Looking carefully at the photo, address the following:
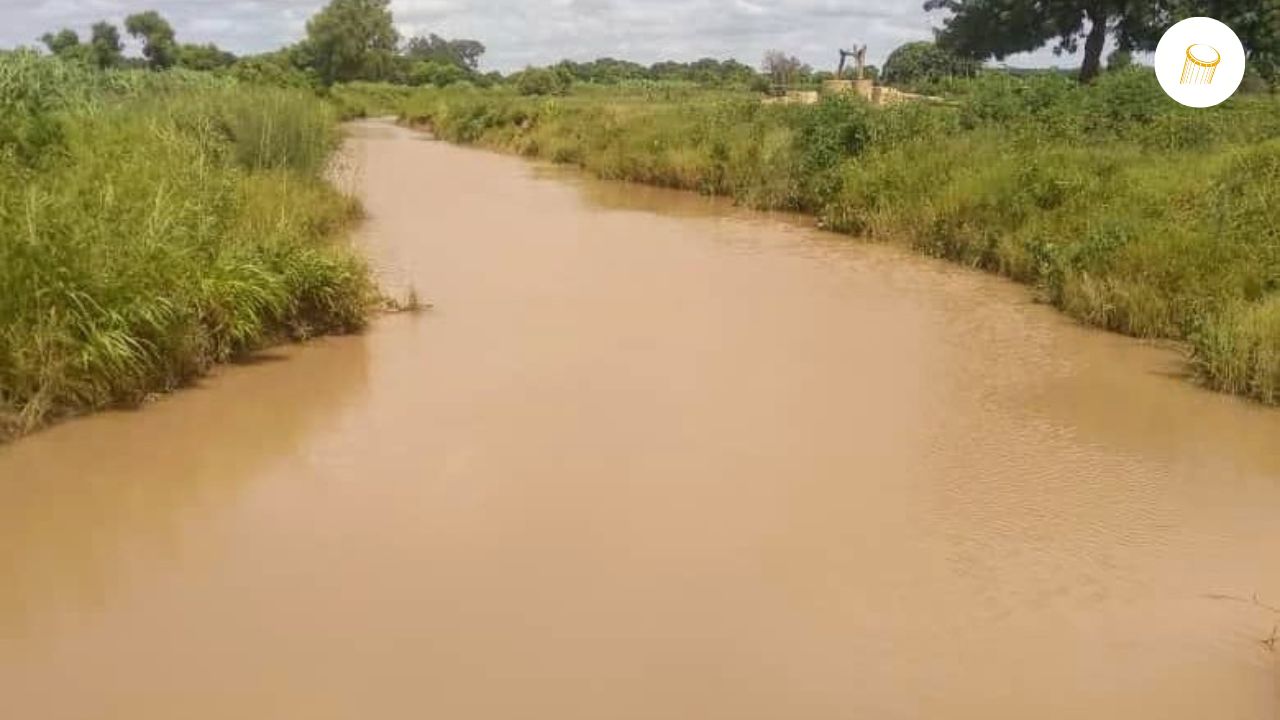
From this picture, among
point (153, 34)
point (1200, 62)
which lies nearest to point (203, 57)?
point (153, 34)

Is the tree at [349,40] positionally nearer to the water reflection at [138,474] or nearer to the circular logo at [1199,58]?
the circular logo at [1199,58]

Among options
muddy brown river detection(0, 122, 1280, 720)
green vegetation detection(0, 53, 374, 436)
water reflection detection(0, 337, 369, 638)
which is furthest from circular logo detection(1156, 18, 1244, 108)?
water reflection detection(0, 337, 369, 638)

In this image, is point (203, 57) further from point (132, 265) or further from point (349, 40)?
point (132, 265)

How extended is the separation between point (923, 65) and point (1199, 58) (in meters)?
27.9

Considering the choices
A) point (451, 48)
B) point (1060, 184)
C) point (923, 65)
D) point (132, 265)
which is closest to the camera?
point (132, 265)

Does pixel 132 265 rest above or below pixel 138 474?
above

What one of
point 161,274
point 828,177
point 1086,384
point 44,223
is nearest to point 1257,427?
point 1086,384

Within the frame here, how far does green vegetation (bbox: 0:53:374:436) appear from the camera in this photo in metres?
6.20

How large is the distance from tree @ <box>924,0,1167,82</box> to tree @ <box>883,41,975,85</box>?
26.7 inches

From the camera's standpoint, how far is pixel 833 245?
13.6 meters

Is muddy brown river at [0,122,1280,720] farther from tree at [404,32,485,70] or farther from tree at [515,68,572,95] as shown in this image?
tree at [404,32,485,70]

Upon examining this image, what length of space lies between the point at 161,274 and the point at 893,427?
14.5 feet

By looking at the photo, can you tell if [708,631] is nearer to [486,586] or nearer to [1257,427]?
[486,586]

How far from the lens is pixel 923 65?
131 feet
